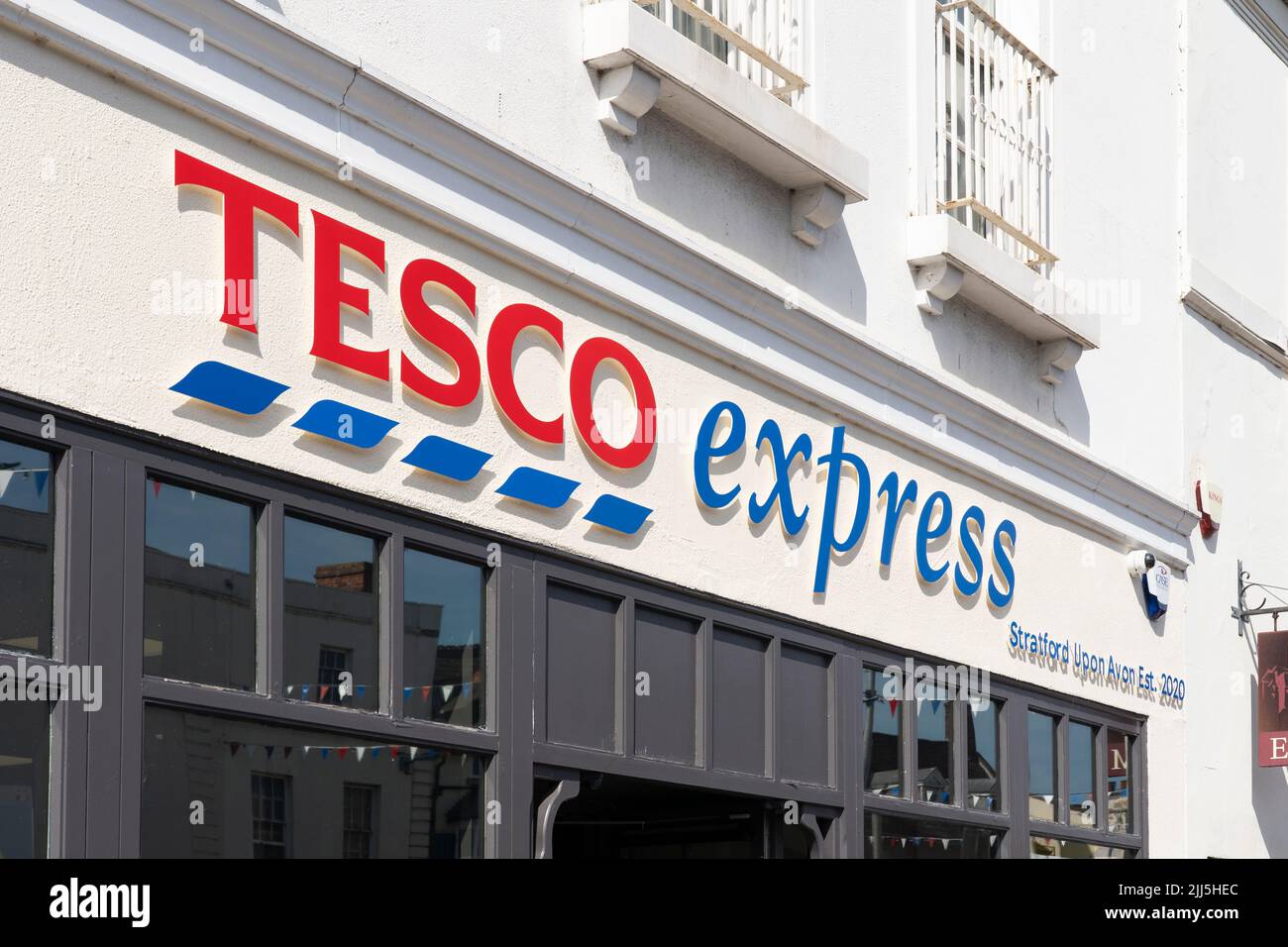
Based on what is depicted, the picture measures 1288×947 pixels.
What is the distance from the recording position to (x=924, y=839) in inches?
417

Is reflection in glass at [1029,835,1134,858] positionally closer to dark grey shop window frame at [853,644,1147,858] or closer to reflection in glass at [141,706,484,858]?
dark grey shop window frame at [853,644,1147,858]

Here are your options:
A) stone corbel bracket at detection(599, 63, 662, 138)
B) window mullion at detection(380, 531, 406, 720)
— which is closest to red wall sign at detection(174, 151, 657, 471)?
window mullion at detection(380, 531, 406, 720)

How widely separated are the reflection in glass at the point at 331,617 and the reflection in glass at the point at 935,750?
4.38 meters

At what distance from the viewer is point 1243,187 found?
1537 cm

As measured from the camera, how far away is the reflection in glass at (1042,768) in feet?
38.4

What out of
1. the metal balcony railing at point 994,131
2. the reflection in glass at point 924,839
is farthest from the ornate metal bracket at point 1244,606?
the reflection in glass at point 924,839

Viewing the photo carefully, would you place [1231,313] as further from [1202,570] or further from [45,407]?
[45,407]

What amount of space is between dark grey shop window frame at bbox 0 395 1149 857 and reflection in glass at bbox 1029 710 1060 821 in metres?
0.81

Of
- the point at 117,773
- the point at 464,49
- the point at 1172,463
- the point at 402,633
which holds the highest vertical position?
the point at 464,49

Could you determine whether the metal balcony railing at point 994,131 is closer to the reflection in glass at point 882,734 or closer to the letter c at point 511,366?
the reflection in glass at point 882,734

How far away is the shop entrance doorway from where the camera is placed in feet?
30.6

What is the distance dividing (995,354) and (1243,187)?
479cm

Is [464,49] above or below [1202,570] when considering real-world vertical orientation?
above
